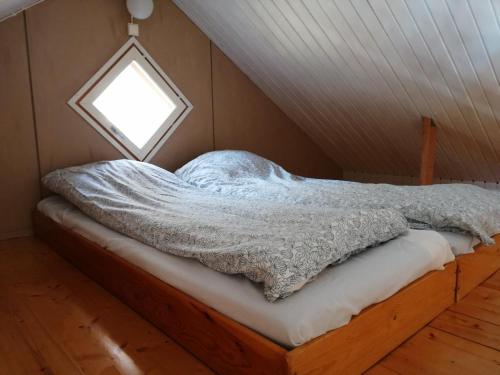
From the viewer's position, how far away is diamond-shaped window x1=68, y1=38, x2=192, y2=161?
297 cm

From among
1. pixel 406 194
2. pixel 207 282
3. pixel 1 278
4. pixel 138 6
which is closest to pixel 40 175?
pixel 1 278

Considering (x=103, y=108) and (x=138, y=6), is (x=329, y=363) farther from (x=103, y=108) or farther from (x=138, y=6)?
(x=138, y=6)

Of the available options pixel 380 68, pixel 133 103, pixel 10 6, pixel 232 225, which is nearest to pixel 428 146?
pixel 380 68

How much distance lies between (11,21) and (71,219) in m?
1.48

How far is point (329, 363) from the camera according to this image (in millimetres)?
1040

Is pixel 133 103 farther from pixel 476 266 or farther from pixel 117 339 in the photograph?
pixel 476 266

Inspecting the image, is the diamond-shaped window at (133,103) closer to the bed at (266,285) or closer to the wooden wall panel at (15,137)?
the wooden wall panel at (15,137)

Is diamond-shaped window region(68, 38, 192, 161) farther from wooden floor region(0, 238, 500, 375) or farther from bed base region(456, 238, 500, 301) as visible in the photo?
bed base region(456, 238, 500, 301)

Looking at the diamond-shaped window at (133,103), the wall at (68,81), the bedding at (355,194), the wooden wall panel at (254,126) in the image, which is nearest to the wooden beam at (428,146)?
the bedding at (355,194)

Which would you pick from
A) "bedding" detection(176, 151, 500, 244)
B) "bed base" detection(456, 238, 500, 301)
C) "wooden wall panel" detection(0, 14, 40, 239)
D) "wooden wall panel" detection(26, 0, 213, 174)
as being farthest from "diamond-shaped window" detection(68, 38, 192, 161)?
"bed base" detection(456, 238, 500, 301)

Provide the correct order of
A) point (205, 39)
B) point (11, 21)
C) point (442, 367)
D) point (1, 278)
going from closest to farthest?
point (442, 367) < point (1, 278) < point (11, 21) < point (205, 39)

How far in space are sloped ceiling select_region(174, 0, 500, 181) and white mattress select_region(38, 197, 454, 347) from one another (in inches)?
58.0

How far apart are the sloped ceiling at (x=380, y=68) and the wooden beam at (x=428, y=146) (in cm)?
7

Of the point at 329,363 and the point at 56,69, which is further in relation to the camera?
the point at 56,69
